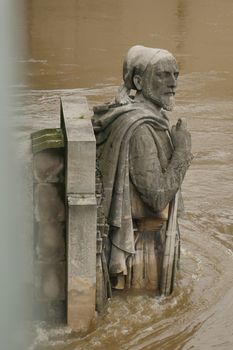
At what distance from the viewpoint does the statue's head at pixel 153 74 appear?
787 centimetres

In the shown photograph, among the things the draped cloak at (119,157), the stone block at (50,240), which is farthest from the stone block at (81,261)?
the draped cloak at (119,157)

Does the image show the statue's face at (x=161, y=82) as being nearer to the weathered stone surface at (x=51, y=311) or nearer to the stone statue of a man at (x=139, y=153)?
the stone statue of a man at (x=139, y=153)

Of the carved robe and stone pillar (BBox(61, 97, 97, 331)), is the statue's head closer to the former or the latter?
the carved robe

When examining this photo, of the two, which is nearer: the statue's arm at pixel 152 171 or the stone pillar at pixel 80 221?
the stone pillar at pixel 80 221

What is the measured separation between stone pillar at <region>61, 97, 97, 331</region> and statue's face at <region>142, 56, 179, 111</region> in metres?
0.68

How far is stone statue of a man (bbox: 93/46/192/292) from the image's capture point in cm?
784

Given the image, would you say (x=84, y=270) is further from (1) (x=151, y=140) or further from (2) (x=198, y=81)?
(2) (x=198, y=81)

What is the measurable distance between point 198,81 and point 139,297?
11.6 m

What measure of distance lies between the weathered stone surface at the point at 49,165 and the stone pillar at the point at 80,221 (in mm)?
209

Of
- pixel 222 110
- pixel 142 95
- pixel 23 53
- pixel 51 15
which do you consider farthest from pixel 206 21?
pixel 142 95

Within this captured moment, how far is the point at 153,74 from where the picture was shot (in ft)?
25.9

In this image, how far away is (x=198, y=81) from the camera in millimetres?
19406

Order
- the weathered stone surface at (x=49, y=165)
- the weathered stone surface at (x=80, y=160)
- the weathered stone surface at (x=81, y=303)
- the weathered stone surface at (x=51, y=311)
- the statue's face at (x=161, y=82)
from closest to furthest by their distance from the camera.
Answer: the weathered stone surface at (x=80, y=160)
the weathered stone surface at (x=49, y=165)
the weathered stone surface at (x=81, y=303)
the statue's face at (x=161, y=82)
the weathered stone surface at (x=51, y=311)

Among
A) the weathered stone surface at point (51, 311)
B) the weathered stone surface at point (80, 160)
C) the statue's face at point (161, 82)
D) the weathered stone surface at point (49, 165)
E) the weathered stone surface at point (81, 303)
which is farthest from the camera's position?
the weathered stone surface at point (51, 311)
